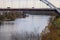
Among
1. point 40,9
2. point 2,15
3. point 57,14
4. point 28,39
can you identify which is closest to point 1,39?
point 28,39

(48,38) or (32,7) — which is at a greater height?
(48,38)

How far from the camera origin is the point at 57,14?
1038 cm

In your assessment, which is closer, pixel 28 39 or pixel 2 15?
pixel 28 39

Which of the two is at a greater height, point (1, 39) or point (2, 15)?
→ point (1, 39)

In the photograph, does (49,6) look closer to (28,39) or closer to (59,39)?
(28,39)

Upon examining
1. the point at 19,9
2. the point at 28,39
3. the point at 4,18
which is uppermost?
the point at 28,39

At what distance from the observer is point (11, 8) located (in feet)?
38.0

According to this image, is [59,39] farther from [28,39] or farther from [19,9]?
[19,9]

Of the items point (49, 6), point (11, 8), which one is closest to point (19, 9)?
point (11, 8)

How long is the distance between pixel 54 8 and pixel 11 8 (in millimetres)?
1909

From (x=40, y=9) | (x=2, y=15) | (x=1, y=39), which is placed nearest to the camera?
(x=1, y=39)

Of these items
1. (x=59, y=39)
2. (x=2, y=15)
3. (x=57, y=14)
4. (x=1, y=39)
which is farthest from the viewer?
(x=2, y=15)

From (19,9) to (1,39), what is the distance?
388 centimetres

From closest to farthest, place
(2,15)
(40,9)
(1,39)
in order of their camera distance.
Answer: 1. (1,39)
2. (40,9)
3. (2,15)
